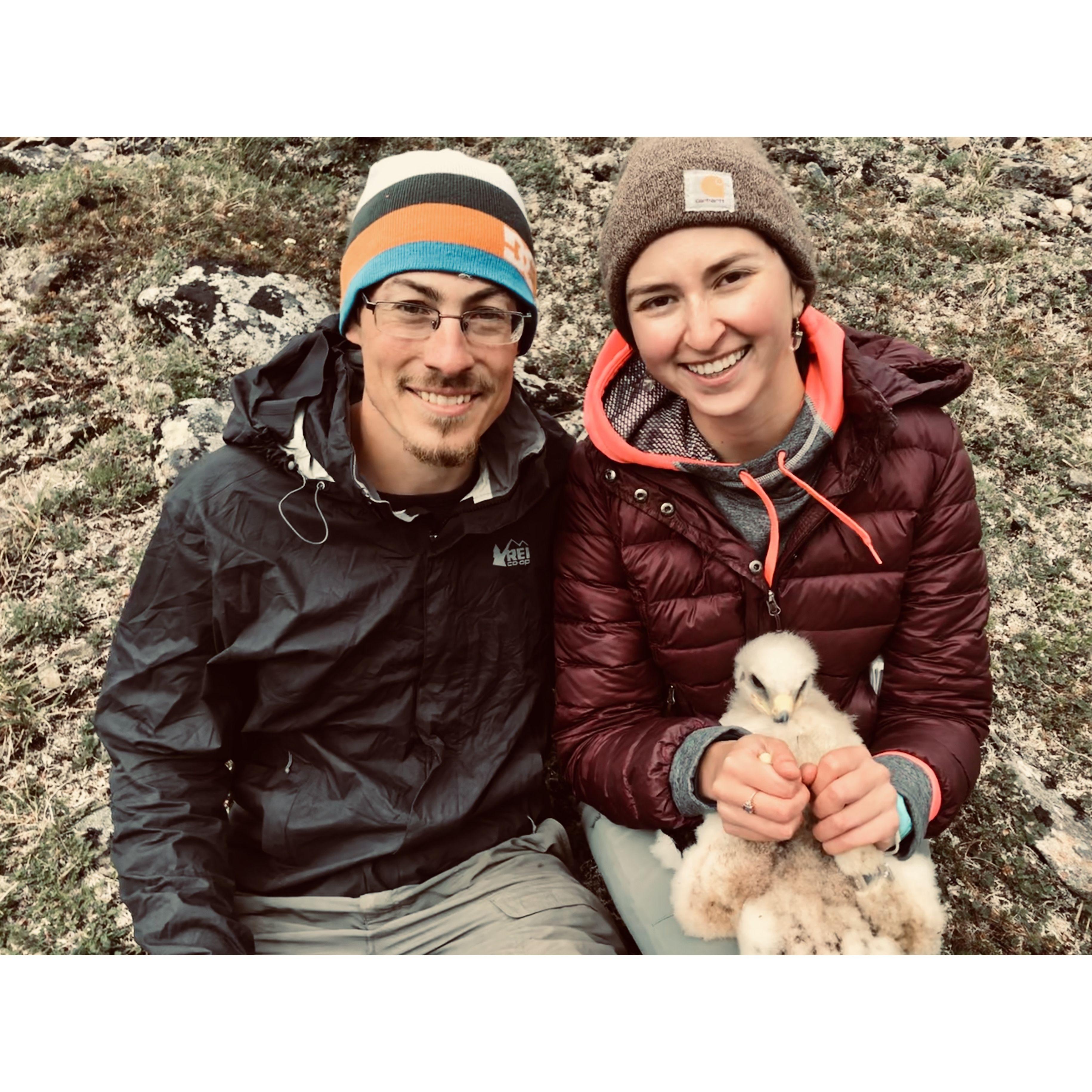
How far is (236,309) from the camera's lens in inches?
112

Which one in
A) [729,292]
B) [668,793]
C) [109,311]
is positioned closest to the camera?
[729,292]

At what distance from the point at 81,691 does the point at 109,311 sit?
1243 millimetres

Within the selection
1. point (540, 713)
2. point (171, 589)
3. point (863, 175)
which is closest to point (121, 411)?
point (171, 589)

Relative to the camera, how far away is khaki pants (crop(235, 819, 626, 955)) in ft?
7.63

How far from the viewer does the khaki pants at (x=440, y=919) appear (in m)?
2.33

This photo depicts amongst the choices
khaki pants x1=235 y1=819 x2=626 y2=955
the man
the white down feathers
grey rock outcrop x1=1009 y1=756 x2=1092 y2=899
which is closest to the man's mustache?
the man

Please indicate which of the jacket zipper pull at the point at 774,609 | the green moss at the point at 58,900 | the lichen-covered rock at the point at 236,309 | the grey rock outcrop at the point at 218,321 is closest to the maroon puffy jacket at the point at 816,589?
the jacket zipper pull at the point at 774,609

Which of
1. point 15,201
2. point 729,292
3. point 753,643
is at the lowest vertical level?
point 753,643

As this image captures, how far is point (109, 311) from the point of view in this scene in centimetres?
268

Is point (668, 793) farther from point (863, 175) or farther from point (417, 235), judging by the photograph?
point (863, 175)

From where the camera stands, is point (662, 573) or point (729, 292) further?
point (662, 573)

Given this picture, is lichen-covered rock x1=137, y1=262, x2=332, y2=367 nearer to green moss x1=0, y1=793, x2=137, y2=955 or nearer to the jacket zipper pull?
green moss x1=0, y1=793, x2=137, y2=955

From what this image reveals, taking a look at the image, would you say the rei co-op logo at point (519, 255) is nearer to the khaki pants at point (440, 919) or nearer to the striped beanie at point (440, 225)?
the striped beanie at point (440, 225)

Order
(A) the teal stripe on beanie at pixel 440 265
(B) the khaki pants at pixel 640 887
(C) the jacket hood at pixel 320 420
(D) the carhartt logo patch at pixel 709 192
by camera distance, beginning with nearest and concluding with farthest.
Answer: (D) the carhartt logo patch at pixel 709 192
(A) the teal stripe on beanie at pixel 440 265
(C) the jacket hood at pixel 320 420
(B) the khaki pants at pixel 640 887
